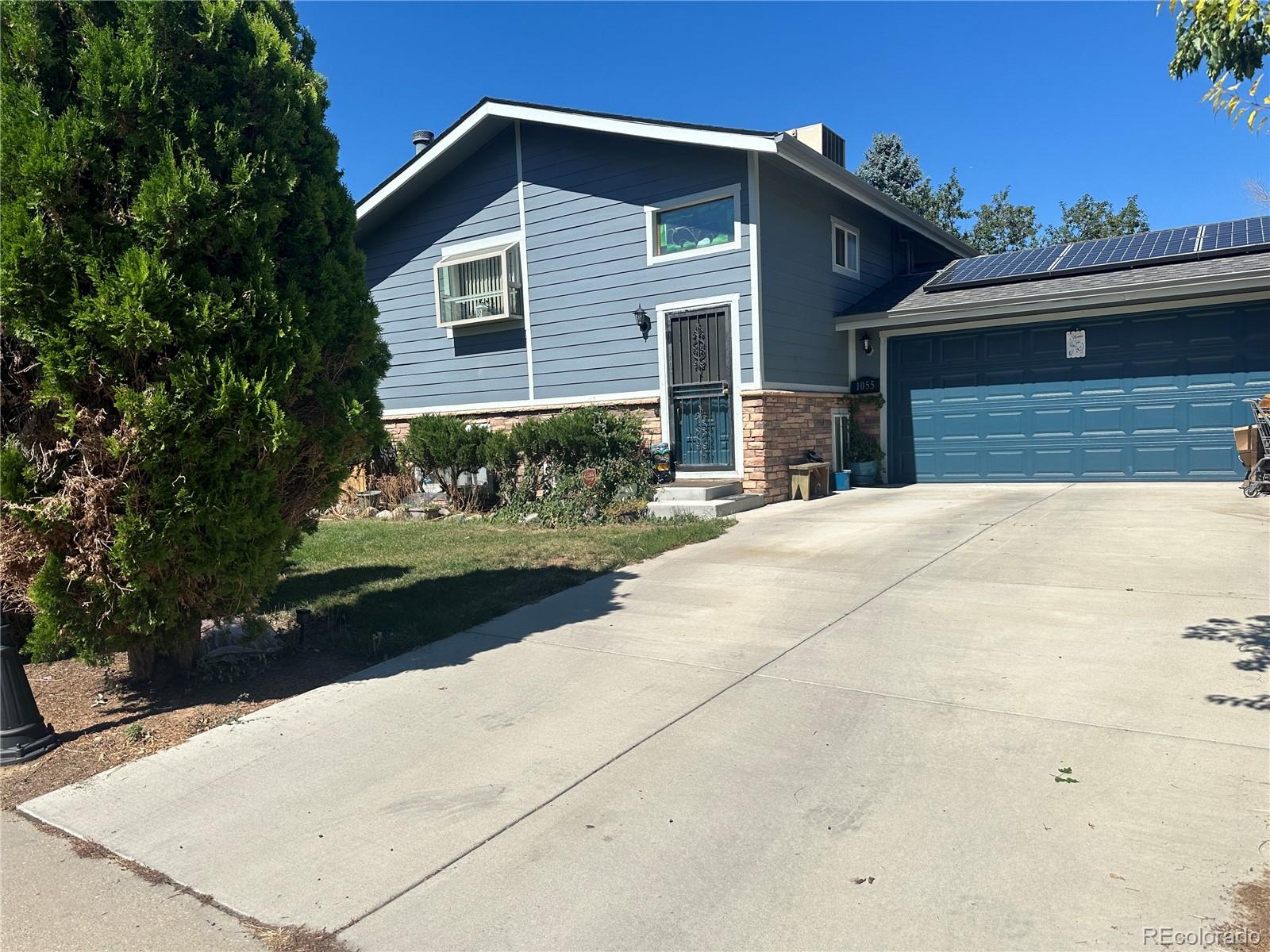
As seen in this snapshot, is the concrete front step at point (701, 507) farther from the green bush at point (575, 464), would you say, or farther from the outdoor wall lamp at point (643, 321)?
the outdoor wall lamp at point (643, 321)

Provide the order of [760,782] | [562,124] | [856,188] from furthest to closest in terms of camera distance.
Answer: [856,188]
[562,124]
[760,782]

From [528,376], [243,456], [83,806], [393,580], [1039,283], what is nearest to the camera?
[83,806]

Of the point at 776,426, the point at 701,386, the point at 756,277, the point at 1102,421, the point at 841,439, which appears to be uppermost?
the point at 756,277

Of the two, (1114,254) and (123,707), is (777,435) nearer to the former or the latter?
(1114,254)

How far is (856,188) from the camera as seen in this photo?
13.0 metres

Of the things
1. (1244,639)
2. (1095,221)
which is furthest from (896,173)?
(1244,639)

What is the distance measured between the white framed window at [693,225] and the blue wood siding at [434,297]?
281 cm

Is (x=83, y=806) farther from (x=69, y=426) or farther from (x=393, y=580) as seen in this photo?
(x=393, y=580)

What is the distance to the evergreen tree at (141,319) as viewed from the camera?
3.93 m

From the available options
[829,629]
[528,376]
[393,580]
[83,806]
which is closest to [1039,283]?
[528,376]

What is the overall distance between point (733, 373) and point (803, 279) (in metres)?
2.20

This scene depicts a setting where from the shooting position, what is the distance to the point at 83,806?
3438 mm

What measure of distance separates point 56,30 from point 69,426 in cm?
199

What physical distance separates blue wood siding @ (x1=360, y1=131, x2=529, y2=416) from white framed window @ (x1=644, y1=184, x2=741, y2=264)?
2.81 m
